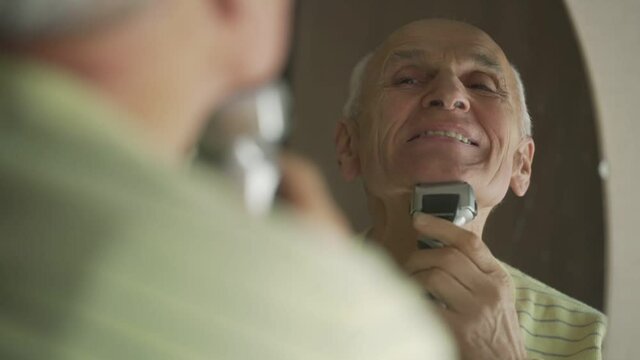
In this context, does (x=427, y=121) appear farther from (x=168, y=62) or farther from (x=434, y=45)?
(x=168, y=62)

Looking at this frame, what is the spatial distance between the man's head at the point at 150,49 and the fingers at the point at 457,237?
0.13 m

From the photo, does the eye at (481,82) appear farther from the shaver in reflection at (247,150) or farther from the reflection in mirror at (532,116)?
the shaver in reflection at (247,150)

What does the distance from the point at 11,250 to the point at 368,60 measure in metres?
0.23

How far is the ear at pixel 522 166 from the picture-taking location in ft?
1.86

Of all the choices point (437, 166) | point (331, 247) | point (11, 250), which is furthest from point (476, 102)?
point (11, 250)

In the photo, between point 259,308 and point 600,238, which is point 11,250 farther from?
point 600,238

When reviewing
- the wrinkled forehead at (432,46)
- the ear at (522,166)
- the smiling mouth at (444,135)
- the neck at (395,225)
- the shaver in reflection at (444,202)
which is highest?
the wrinkled forehead at (432,46)

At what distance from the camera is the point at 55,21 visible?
382mm

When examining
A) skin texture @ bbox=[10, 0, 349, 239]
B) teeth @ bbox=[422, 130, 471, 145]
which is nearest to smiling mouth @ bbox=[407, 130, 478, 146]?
teeth @ bbox=[422, 130, 471, 145]

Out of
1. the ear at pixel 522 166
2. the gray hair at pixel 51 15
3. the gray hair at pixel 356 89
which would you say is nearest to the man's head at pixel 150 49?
the gray hair at pixel 51 15

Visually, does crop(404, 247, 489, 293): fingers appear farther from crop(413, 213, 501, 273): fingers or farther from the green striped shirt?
the green striped shirt

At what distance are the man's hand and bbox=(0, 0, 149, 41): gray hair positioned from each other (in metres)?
0.19

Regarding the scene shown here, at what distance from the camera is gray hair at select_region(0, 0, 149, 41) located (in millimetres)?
381

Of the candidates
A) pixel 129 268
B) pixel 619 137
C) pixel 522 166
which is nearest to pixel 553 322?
pixel 522 166
